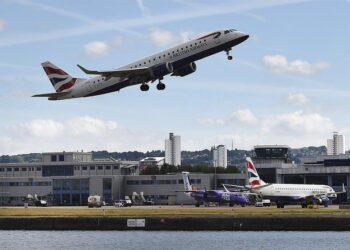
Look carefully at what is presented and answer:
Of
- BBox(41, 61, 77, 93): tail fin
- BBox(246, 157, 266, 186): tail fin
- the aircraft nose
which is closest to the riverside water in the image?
the aircraft nose

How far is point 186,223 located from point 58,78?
135ft

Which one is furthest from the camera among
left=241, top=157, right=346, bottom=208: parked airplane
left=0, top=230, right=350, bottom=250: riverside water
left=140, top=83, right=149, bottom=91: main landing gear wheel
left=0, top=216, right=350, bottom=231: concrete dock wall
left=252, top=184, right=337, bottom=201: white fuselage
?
left=252, top=184, right=337, bottom=201: white fuselage

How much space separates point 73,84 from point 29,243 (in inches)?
1528

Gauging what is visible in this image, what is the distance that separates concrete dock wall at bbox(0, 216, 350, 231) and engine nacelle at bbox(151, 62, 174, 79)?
20.1 m

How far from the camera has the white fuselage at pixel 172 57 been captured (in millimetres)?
129125

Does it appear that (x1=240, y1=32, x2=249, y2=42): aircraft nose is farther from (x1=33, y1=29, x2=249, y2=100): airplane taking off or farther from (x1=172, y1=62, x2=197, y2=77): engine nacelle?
(x1=172, y1=62, x2=197, y2=77): engine nacelle

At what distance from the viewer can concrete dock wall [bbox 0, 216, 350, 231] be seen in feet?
408

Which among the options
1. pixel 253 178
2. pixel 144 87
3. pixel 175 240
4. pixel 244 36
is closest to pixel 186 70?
pixel 144 87

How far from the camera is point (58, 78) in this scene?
520 feet

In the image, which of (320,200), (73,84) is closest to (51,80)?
(73,84)

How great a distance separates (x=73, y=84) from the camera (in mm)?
152625

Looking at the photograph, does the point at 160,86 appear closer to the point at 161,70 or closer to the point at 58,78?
the point at 161,70

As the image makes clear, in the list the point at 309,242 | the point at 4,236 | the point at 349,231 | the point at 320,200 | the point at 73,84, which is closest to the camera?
the point at 309,242

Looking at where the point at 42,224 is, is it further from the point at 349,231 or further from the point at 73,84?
the point at 349,231
